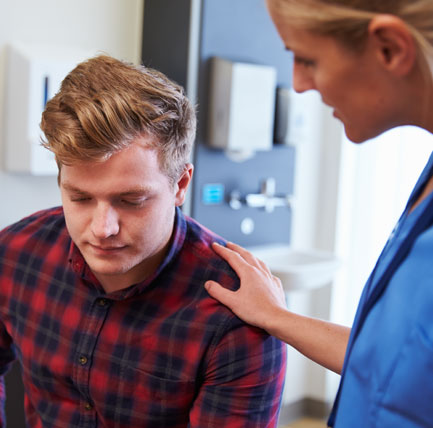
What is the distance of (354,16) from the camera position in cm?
71

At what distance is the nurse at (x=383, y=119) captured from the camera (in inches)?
27.4

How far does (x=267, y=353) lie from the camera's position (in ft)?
4.07

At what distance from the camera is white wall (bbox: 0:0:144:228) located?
200cm

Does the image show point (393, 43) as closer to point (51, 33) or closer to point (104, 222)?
point (104, 222)

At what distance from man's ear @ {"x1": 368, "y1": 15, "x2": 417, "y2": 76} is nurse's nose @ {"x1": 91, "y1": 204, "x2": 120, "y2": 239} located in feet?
2.00

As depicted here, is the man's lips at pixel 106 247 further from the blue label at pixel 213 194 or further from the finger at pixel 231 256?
the blue label at pixel 213 194

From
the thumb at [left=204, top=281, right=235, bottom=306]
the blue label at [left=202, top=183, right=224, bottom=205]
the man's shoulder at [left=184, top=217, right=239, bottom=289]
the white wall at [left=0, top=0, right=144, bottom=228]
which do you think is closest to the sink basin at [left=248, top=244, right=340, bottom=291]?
the blue label at [left=202, top=183, right=224, bottom=205]

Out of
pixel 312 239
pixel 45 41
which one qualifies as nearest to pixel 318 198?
pixel 312 239

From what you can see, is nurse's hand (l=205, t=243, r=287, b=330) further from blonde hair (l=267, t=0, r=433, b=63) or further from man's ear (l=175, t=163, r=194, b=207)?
blonde hair (l=267, t=0, r=433, b=63)

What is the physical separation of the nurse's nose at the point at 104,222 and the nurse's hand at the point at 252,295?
0.23 meters

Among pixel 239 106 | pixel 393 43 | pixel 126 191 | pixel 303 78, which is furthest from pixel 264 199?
pixel 393 43

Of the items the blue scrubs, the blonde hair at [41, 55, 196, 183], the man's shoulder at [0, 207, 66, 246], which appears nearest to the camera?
the blue scrubs

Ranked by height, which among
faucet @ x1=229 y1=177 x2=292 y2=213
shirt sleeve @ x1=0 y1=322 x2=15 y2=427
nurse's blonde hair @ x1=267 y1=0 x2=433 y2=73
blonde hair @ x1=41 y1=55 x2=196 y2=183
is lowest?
shirt sleeve @ x1=0 y1=322 x2=15 y2=427

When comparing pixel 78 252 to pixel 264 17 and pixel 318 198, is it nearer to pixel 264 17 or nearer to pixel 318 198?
pixel 264 17
